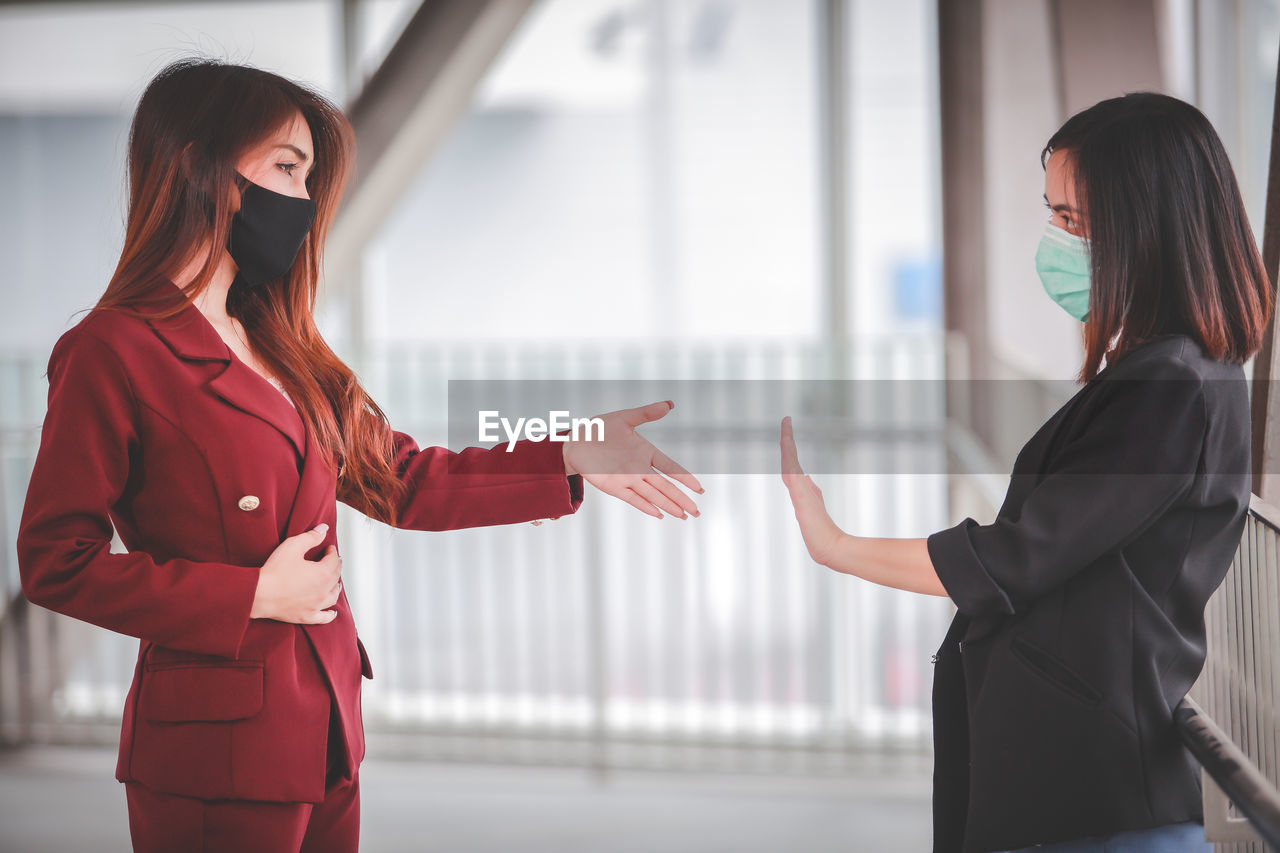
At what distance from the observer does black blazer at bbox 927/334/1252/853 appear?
40.4 inches

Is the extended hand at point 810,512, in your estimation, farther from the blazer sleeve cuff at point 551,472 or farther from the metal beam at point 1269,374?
the metal beam at point 1269,374

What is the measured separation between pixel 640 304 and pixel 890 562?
3135 millimetres

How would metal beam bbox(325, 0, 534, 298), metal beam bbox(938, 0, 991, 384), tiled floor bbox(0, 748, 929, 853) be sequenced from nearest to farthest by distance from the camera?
1. metal beam bbox(325, 0, 534, 298)
2. tiled floor bbox(0, 748, 929, 853)
3. metal beam bbox(938, 0, 991, 384)

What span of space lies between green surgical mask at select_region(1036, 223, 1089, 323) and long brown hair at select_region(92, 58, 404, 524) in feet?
2.77

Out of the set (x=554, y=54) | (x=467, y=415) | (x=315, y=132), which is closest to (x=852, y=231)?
(x=554, y=54)

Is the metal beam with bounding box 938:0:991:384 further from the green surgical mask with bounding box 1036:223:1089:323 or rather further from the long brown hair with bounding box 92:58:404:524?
the long brown hair with bounding box 92:58:404:524

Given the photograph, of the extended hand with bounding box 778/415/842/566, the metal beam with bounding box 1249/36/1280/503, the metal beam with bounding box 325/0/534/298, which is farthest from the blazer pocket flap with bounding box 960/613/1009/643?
the metal beam with bounding box 325/0/534/298

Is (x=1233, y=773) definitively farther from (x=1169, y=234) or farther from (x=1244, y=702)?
(x=1169, y=234)

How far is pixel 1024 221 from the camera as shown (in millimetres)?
2938

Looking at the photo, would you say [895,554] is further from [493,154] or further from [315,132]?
[493,154]

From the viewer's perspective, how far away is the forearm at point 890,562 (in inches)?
44.6

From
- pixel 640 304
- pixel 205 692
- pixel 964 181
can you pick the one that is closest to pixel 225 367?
pixel 205 692

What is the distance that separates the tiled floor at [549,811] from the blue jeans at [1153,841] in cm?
147

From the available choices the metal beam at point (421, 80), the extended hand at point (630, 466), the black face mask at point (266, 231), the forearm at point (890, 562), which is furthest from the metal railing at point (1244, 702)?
the metal beam at point (421, 80)
